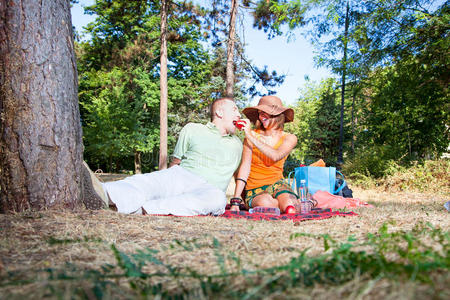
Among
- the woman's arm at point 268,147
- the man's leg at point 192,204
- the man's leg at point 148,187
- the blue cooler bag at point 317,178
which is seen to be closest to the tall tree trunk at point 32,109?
the man's leg at point 148,187

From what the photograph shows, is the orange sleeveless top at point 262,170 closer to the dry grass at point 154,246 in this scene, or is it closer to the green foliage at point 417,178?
the dry grass at point 154,246

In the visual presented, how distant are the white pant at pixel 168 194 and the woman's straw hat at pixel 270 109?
4.04 ft

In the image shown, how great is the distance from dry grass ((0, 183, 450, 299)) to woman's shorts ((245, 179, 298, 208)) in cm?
144

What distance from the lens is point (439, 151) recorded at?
10688mm

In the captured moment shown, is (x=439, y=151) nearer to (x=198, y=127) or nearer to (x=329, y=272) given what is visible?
(x=198, y=127)

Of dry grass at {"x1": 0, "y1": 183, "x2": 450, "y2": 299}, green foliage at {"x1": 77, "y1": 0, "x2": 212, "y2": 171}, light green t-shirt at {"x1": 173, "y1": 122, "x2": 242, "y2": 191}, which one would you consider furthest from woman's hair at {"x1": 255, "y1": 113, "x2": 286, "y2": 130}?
green foliage at {"x1": 77, "y1": 0, "x2": 212, "y2": 171}

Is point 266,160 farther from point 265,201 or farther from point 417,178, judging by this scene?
point 417,178

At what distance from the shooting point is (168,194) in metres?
3.59

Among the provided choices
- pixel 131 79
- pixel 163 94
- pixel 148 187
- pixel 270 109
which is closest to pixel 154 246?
pixel 148 187

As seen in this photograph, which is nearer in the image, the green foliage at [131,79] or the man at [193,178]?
the man at [193,178]

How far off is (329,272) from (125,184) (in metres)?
2.51

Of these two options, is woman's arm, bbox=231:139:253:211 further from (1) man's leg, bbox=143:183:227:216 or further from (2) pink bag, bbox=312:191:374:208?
(2) pink bag, bbox=312:191:374:208

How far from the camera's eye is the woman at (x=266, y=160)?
149 inches

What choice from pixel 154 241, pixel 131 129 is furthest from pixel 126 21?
pixel 154 241
